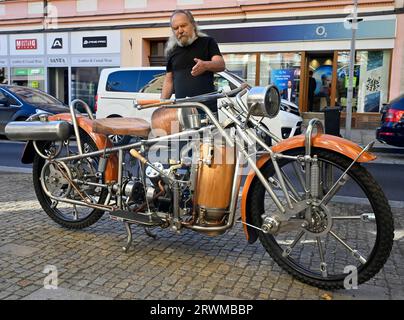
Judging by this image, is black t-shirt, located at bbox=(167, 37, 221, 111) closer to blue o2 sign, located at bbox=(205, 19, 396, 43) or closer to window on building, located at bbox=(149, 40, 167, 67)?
blue o2 sign, located at bbox=(205, 19, 396, 43)

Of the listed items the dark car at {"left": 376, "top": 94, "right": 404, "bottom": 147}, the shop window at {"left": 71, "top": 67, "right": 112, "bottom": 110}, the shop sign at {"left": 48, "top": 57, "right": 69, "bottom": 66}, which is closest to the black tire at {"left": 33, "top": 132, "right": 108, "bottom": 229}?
the dark car at {"left": 376, "top": 94, "right": 404, "bottom": 147}

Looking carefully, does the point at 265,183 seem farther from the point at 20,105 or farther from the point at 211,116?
the point at 20,105

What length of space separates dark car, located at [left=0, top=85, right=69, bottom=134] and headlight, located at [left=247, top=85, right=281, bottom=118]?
960cm

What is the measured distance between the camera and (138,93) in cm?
1077

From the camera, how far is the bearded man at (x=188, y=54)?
3971 mm

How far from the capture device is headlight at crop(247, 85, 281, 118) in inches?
119

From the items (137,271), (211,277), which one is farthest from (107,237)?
(211,277)

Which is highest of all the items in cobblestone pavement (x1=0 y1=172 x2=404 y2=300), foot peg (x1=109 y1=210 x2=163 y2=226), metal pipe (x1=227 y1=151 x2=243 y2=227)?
metal pipe (x1=227 y1=151 x2=243 y2=227)

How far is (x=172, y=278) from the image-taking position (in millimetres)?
3211

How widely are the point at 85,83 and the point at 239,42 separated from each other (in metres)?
7.26

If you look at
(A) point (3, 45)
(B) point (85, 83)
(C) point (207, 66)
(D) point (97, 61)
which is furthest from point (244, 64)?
(C) point (207, 66)

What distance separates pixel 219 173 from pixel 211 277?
29.7 inches

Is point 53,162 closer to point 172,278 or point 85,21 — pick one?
point 172,278

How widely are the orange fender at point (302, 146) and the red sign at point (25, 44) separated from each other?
19.7m
